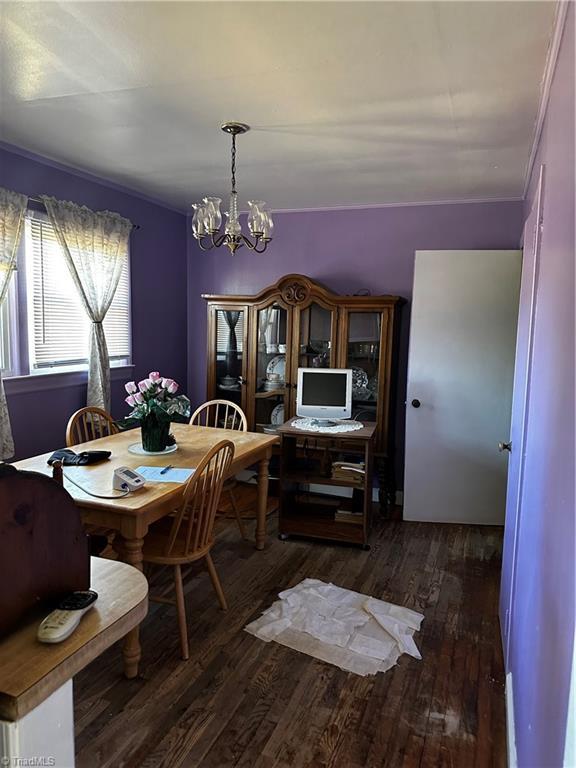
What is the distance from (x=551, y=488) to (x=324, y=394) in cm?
233

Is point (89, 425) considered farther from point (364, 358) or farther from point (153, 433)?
point (364, 358)

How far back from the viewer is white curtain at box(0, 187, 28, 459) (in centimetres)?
297

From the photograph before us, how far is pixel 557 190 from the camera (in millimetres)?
1526

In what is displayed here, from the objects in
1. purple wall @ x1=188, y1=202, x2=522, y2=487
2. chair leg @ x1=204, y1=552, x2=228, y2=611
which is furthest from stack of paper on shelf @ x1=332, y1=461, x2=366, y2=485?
chair leg @ x1=204, y1=552, x2=228, y2=611

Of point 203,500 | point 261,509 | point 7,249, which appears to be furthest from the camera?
point 261,509

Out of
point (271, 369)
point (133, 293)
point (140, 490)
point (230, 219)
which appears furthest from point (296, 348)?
point (140, 490)

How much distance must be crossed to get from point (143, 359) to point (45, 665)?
3.74 meters

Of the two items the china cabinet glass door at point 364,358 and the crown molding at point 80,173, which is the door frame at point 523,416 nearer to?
the china cabinet glass door at point 364,358

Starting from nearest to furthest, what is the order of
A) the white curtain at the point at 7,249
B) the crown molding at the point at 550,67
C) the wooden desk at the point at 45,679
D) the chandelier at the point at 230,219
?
the wooden desk at the point at 45,679
the crown molding at the point at 550,67
the chandelier at the point at 230,219
the white curtain at the point at 7,249

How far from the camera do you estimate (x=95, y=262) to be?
3.68m

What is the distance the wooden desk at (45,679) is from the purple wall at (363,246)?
3.31 m

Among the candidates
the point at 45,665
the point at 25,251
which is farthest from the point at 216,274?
the point at 45,665

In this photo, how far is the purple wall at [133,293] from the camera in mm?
3227

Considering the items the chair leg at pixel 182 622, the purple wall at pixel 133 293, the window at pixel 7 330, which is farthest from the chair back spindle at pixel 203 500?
the window at pixel 7 330
